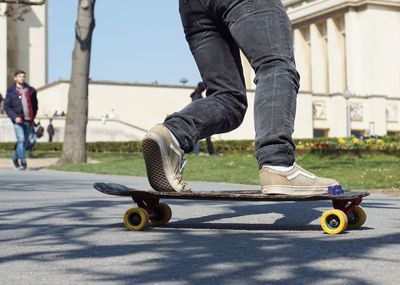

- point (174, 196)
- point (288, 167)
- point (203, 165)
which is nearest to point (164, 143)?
point (174, 196)

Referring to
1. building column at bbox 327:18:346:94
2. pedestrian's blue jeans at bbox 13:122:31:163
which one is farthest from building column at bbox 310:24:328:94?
pedestrian's blue jeans at bbox 13:122:31:163

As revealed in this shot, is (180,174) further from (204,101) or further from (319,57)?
(319,57)

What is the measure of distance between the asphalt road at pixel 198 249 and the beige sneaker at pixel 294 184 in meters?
0.21

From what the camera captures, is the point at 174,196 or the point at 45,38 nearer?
the point at 174,196

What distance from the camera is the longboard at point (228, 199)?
3803 mm

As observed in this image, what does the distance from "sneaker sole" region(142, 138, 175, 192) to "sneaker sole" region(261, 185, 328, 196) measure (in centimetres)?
50

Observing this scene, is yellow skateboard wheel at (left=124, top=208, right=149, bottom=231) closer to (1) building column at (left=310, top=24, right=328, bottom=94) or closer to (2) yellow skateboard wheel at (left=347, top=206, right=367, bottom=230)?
(2) yellow skateboard wheel at (left=347, top=206, right=367, bottom=230)

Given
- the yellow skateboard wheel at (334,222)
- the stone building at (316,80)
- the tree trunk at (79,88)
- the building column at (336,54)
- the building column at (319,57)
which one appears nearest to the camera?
the yellow skateboard wheel at (334,222)

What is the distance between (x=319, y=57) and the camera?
7244cm

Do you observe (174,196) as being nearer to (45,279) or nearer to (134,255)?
(134,255)

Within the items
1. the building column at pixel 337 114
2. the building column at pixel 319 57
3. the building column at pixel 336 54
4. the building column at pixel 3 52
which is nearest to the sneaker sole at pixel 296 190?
the building column at pixel 337 114

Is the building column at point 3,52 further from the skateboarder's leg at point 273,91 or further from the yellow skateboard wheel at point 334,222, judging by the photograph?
the yellow skateboard wheel at point 334,222

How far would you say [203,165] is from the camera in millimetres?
14727

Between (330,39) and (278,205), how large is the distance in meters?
65.2
